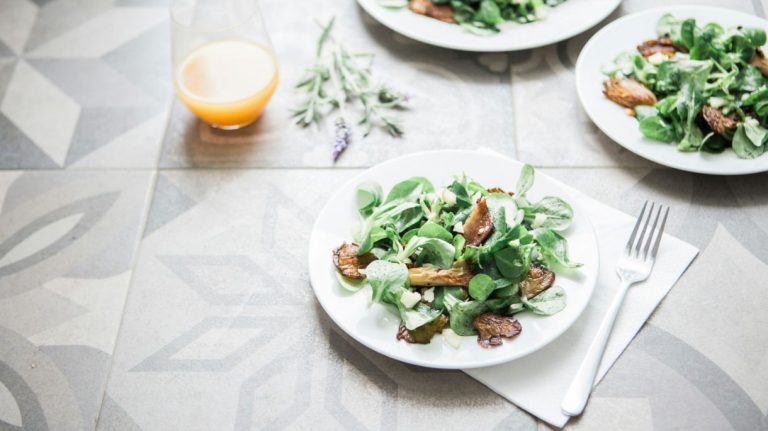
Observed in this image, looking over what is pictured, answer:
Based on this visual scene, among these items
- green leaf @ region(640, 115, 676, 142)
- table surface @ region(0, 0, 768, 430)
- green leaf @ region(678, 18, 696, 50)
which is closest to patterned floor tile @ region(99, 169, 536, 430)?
table surface @ region(0, 0, 768, 430)

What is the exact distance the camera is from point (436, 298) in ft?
3.01

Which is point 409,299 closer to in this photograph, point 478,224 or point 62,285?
point 478,224

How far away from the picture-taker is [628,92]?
1158 mm

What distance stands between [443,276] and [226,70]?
57 cm

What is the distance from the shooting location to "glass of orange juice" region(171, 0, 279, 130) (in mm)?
1196

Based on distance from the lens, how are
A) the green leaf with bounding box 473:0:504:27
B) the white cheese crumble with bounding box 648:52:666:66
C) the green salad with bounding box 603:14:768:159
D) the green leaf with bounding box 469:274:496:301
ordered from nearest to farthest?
the green leaf with bounding box 469:274:496:301
the green salad with bounding box 603:14:768:159
the white cheese crumble with bounding box 648:52:666:66
the green leaf with bounding box 473:0:504:27

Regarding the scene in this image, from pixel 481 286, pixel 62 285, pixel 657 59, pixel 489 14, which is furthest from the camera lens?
pixel 489 14

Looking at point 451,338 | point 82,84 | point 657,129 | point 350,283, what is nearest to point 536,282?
point 451,338

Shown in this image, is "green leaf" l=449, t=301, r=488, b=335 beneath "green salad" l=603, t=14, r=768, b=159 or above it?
beneath

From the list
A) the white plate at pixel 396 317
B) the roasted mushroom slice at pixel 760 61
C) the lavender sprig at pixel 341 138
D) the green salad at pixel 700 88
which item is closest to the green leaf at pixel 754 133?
the green salad at pixel 700 88

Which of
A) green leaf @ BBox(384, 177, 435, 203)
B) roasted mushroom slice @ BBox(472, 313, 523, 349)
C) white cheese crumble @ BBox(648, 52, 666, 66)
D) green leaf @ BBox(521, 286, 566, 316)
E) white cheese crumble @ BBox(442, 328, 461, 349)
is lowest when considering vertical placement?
white cheese crumble @ BBox(442, 328, 461, 349)

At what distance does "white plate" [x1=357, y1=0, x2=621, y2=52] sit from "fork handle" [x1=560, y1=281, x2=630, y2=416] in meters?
0.53

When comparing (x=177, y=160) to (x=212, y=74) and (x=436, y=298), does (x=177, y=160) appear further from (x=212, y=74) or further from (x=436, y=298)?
(x=436, y=298)

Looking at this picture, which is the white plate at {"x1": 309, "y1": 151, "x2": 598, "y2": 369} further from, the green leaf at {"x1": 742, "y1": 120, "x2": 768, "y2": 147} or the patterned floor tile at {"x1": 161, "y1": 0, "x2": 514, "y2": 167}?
the green leaf at {"x1": 742, "y1": 120, "x2": 768, "y2": 147}
